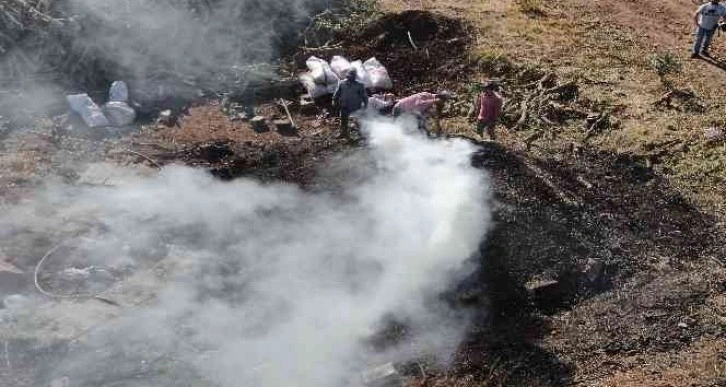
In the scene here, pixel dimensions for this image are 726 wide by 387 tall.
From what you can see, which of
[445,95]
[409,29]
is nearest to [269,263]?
[445,95]

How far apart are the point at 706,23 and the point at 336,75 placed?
6.30 m

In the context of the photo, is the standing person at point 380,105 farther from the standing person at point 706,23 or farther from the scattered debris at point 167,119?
the standing person at point 706,23

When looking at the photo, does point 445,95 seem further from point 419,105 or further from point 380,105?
point 380,105

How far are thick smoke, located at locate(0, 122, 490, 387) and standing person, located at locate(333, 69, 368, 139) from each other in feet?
2.91

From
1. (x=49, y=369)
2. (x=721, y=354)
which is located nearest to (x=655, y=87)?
(x=721, y=354)

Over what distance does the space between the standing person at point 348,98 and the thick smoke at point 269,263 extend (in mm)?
886

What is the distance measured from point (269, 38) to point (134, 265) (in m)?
6.27

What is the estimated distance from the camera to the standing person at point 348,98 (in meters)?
9.52

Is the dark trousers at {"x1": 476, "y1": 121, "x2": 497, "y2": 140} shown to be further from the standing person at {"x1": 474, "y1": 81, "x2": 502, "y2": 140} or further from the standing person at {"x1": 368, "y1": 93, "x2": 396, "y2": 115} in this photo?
the standing person at {"x1": 368, "y1": 93, "x2": 396, "y2": 115}

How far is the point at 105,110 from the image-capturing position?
10.1 metres

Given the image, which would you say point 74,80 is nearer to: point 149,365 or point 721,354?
point 149,365

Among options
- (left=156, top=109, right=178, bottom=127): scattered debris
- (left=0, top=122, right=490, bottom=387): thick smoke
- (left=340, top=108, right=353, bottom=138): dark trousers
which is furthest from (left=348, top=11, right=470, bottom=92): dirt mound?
(left=156, top=109, right=178, bottom=127): scattered debris

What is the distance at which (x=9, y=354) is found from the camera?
6.22 meters

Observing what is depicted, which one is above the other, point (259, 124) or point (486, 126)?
point (486, 126)
